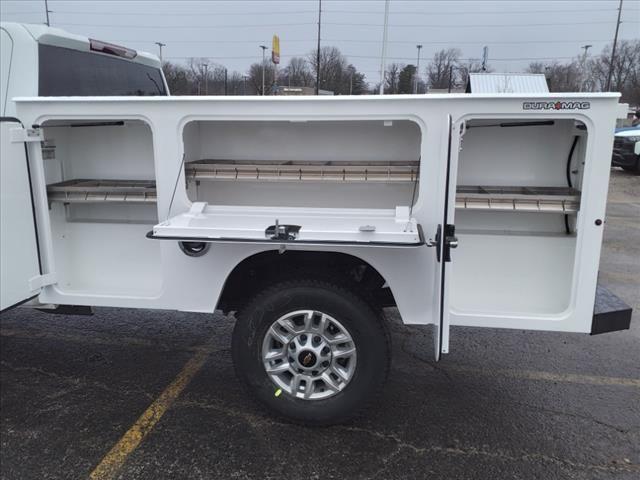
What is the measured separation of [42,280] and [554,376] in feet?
11.9

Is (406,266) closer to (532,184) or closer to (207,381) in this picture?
(532,184)

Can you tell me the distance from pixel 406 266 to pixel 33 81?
8.88 feet

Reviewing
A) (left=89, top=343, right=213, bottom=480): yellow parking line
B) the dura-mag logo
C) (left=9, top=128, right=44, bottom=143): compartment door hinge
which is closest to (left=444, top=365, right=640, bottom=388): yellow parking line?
(left=89, top=343, right=213, bottom=480): yellow parking line

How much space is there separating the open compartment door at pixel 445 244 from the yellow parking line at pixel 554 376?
1383 millimetres

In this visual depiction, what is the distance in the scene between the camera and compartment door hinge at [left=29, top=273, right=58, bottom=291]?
3.35m

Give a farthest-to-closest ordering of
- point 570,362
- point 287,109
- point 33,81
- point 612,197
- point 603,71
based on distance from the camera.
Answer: point 603,71 → point 612,197 → point 570,362 → point 33,81 → point 287,109

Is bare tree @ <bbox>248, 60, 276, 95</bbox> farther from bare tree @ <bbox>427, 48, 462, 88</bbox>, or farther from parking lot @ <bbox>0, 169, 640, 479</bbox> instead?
parking lot @ <bbox>0, 169, 640, 479</bbox>

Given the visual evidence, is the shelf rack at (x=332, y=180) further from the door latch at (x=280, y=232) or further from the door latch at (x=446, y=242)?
the door latch at (x=280, y=232)

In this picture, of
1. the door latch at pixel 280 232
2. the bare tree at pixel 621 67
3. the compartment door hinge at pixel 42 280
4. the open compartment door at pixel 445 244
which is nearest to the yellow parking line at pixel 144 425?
the compartment door hinge at pixel 42 280

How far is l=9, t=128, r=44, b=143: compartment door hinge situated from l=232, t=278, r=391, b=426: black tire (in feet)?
5.29

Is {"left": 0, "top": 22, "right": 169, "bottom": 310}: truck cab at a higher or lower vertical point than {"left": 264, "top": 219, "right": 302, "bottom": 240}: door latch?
higher

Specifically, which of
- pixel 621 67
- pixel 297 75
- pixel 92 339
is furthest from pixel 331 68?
pixel 92 339

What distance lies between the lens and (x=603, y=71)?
6109 cm

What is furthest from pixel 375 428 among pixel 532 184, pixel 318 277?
pixel 532 184
